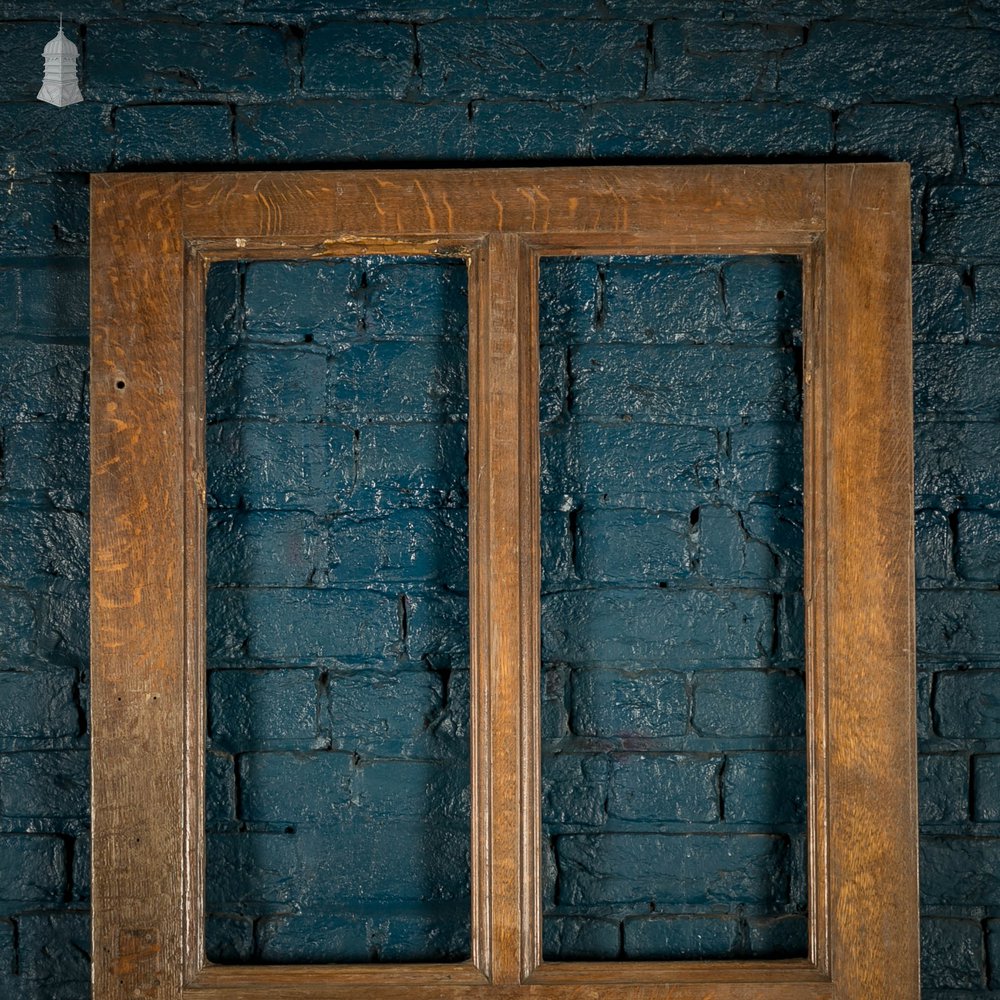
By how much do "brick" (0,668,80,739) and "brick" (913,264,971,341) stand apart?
1264 mm

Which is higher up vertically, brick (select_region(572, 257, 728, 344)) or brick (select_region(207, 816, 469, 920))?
brick (select_region(572, 257, 728, 344))

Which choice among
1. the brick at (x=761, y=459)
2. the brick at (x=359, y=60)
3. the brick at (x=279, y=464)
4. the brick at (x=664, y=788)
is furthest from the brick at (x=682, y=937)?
the brick at (x=359, y=60)

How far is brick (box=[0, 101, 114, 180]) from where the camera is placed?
142 centimetres

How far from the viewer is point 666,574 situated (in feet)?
4.63

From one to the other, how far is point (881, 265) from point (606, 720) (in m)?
0.70

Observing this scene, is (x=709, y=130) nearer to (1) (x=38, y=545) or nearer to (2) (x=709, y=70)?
(2) (x=709, y=70)

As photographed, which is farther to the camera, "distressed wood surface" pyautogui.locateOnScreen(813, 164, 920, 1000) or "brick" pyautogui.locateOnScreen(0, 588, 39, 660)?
"brick" pyautogui.locateOnScreen(0, 588, 39, 660)

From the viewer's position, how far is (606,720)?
141cm

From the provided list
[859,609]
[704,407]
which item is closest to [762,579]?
[859,609]

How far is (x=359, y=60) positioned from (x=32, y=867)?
119 cm

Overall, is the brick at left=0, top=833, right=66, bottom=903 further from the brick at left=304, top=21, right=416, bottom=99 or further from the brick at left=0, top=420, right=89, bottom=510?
→ the brick at left=304, top=21, right=416, bottom=99

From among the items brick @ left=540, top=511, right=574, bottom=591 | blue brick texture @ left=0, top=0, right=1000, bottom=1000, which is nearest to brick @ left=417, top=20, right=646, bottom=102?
blue brick texture @ left=0, top=0, right=1000, bottom=1000

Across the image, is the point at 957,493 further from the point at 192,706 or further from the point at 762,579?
the point at 192,706

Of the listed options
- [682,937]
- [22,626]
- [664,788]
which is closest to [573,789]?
[664,788]
